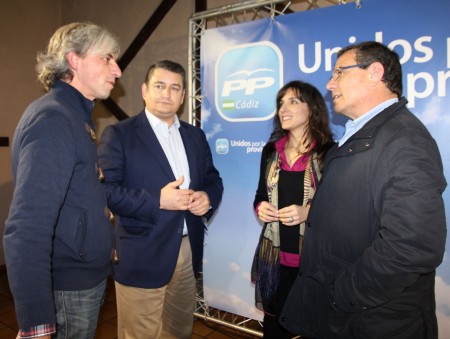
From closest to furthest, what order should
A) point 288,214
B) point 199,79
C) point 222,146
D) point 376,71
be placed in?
point 376,71 → point 288,214 → point 222,146 → point 199,79

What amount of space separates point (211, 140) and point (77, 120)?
176 cm

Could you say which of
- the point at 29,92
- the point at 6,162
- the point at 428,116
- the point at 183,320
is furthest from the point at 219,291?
the point at 29,92

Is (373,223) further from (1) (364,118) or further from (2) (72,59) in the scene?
(2) (72,59)

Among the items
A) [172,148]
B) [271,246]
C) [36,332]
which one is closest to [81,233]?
[36,332]

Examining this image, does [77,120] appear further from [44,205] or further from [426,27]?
[426,27]

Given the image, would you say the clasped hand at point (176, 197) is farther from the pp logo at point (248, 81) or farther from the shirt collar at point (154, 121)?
the pp logo at point (248, 81)

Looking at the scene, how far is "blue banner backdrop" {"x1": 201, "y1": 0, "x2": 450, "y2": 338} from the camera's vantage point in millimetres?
2014

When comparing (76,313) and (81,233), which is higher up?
(81,233)

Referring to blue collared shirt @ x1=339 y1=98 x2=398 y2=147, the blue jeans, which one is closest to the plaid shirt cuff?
the blue jeans

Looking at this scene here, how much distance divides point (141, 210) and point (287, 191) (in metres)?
0.85

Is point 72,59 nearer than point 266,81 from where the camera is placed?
Yes

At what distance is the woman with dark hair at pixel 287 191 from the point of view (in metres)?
1.85

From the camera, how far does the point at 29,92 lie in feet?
14.0

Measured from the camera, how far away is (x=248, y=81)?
2.66m
